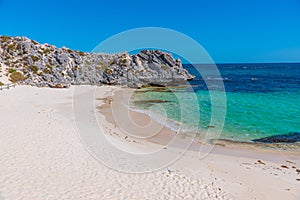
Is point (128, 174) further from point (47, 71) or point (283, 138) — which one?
point (47, 71)

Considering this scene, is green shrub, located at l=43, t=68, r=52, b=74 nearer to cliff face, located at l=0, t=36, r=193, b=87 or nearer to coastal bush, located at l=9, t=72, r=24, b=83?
cliff face, located at l=0, t=36, r=193, b=87

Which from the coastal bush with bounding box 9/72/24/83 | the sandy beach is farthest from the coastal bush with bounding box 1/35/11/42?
the sandy beach

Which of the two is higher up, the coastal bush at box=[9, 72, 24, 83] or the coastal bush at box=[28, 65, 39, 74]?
the coastal bush at box=[28, 65, 39, 74]

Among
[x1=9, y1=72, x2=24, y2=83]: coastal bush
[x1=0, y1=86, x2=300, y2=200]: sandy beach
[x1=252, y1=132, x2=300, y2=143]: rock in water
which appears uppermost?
[x1=9, y1=72, x2=24, y2=83]: coastal bush

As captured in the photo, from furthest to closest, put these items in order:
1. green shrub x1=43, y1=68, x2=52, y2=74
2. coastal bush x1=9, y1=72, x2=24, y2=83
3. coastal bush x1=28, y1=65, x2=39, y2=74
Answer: green shrub x1=43, y1=68, x2=52, y2=74 → coastal bush x1=28, y1=65, x2=39, y2=74 → coastal bush x1=9, y1=72, x2=24, y2=83

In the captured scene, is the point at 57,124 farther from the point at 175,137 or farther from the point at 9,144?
the point at 175,137

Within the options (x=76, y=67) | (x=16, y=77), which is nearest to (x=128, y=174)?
(x=16, y=77)

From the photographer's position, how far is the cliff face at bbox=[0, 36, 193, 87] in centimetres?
4353

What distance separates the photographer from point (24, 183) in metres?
7.16

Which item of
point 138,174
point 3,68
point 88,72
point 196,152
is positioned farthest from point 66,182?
point 88,72

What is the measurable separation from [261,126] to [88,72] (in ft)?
137

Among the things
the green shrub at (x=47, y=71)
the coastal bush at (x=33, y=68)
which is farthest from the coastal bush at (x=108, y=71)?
the coastal bush at (x=33, y=68)

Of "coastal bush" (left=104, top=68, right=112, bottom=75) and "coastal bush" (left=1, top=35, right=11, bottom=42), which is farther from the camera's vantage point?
"coastal bush" (left=104, top=68, right=112, bottom=75)

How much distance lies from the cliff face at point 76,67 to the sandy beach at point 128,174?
29.8 meters
